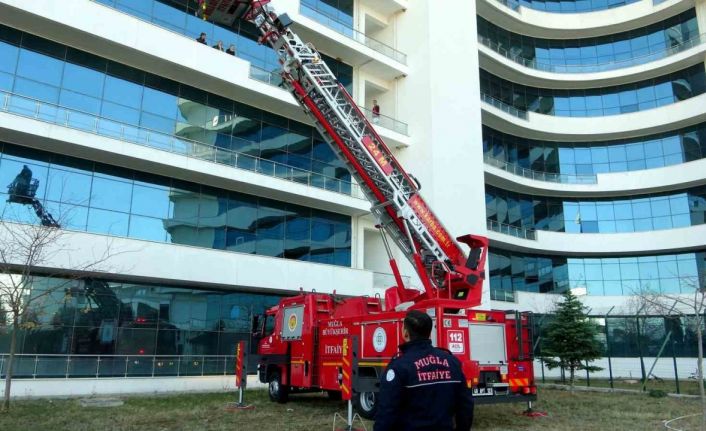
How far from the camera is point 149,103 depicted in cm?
2267

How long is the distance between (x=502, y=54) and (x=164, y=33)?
24.3 m

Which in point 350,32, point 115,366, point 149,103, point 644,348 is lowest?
point 115,366

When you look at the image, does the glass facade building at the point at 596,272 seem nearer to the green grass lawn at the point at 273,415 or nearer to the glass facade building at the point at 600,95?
the glass facade building at the point at 600,95

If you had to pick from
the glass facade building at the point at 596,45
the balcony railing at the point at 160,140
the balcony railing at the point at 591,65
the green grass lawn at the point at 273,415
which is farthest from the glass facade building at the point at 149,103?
the glass facade building at the point at 596,45

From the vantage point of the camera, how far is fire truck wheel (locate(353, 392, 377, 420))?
1284 centimetres

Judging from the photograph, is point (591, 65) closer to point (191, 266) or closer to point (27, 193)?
point (191, 266)

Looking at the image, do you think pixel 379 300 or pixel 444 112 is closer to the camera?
pixel 379 300

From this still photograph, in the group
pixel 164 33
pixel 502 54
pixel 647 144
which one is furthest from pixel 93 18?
pixel 647 144

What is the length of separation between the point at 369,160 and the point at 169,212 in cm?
1187

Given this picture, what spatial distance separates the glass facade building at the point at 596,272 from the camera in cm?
3659

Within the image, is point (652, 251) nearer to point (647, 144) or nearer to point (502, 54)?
point (647, 144)

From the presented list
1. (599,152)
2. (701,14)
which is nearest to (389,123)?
(599,152)

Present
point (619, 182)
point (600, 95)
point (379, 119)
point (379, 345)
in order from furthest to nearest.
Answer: point (600, 95), point (619, 182), point (379, 119), point (379, 345)

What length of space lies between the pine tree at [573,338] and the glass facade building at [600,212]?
1288cm
